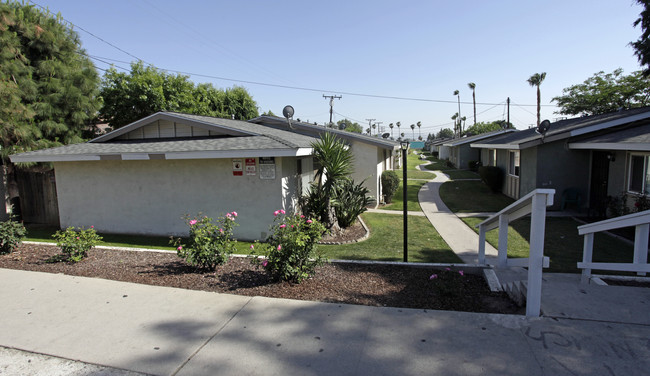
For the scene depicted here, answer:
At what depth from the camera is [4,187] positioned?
12.5m

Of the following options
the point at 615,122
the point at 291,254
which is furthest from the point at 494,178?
the point at 291,254

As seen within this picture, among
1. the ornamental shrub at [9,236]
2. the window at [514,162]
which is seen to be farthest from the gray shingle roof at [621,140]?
the ornamental shrub at [9,236]

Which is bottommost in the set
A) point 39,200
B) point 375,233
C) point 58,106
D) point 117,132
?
point 375,233

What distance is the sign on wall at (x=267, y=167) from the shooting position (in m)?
8.95

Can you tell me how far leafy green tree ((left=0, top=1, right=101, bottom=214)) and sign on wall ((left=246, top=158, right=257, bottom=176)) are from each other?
6.83m

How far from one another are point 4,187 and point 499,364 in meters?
16.0

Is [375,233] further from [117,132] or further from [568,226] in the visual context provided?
[117,132]

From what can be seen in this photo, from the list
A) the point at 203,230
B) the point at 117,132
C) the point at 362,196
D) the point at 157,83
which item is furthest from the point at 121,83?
the point at 203,230

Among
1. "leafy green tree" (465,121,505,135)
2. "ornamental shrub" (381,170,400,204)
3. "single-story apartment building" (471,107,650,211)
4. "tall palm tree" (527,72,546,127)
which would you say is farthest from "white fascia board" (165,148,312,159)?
"leafy green tree" (465,121,505,135)

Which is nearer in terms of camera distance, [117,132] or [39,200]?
[117,132]

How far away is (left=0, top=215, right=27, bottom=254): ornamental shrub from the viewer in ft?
23.4

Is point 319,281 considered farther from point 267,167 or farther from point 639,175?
point 639,175

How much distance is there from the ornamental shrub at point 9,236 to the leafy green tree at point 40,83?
4275mm

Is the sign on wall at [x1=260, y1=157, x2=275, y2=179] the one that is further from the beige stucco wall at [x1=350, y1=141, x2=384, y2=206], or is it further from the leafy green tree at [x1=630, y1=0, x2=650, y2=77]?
the leafy green tree at [x1=630, y1=0, x2=650, y2=77]
